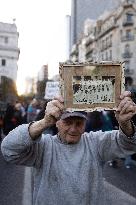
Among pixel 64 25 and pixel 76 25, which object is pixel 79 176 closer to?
pixel 76 25

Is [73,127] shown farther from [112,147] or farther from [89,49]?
[89,49]

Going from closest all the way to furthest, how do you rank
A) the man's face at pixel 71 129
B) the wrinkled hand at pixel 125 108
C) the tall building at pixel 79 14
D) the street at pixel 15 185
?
the wrinkled hand at pixel 125 108 → the man's face at pixel 71 129 → the street at pixel 15 185 → the tall building at pixel 79 14

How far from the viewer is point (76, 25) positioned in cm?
15975

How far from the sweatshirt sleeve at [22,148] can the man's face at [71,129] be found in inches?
5.8

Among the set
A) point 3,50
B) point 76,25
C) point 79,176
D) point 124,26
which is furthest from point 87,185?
point 76,25

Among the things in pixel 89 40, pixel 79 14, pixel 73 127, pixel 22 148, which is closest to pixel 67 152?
pixel 73 127

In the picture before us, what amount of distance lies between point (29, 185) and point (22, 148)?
5.91 m

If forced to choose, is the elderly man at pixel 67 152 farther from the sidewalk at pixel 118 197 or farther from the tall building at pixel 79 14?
the tall building at pixel 79 14

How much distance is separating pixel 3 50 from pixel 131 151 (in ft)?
329

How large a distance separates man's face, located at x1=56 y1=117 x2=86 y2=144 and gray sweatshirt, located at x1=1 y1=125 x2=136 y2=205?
1.5 inches

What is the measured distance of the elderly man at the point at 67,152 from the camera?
3.11m

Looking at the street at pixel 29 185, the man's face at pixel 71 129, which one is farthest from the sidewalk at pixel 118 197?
the man's face at pixel 71 129

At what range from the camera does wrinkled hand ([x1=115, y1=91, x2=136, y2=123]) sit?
299 centimetres

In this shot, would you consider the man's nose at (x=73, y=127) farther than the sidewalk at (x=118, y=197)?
No
